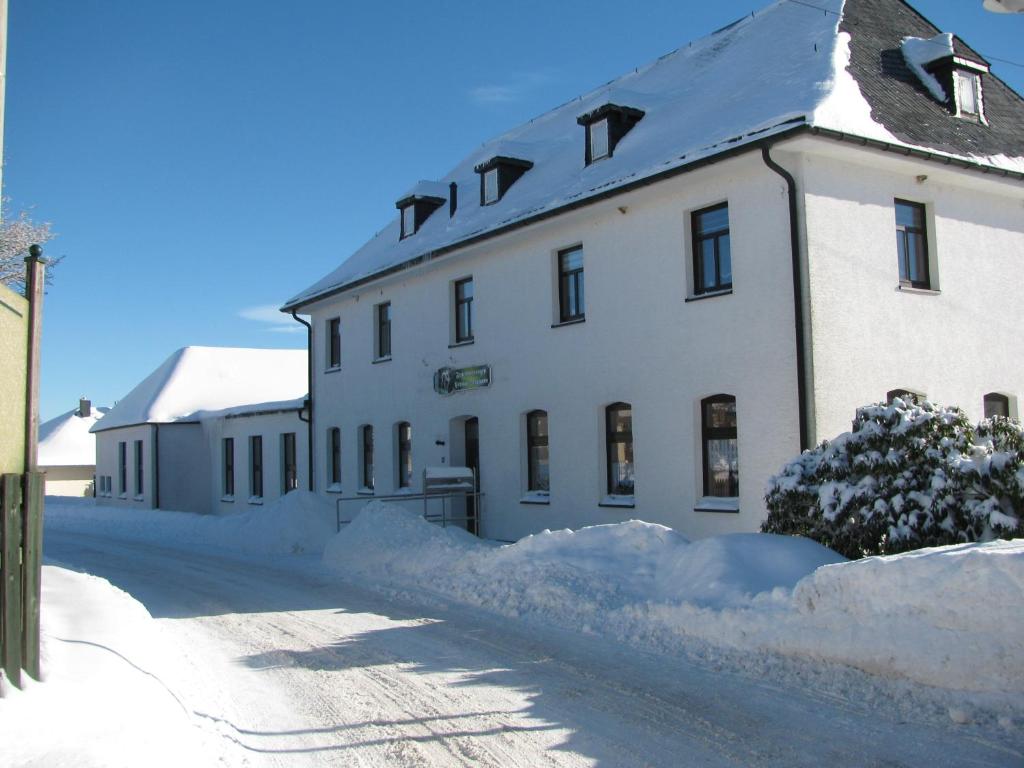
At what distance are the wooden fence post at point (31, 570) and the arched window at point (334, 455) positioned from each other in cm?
1928

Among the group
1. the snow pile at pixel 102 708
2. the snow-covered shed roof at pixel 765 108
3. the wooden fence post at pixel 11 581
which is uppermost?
the snow-covered shed roof at pixel 765 108

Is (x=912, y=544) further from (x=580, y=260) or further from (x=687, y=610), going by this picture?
(x=580, y=260)

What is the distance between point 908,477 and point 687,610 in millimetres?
2759

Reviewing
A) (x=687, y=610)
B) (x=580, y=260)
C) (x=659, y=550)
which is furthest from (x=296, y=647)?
(x=580, y=260)

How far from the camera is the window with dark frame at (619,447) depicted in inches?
615

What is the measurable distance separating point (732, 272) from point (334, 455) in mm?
14800

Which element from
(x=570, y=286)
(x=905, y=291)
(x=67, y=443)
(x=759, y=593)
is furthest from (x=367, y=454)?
(x=67, y=443)

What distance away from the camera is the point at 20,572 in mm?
5793

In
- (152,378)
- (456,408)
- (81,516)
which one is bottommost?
(81,516)

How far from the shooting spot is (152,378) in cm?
3919

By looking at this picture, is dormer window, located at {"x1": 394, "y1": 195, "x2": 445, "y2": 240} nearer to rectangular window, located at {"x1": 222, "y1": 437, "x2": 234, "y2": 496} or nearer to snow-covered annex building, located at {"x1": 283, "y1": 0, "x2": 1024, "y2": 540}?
snow-covered annex building, located at {"x1": 283, "y1": 0, "x2": 1024, "y2": 540}

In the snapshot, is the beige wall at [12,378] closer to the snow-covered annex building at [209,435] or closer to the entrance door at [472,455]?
the entrance door at [472,455]

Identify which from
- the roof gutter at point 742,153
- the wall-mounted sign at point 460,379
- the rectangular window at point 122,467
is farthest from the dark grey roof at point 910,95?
the rectangular window at point 122,467

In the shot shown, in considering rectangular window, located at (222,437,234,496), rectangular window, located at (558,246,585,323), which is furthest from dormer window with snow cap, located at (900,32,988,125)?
rectangular window, located at (222,437,234,496)
